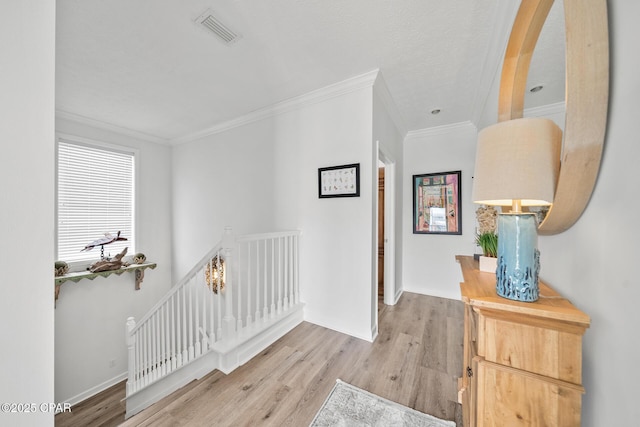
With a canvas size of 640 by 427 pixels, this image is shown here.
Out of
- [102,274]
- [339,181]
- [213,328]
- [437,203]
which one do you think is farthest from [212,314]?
[437,203]

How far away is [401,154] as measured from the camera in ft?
11.7

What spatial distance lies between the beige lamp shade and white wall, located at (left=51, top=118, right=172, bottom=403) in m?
4.63

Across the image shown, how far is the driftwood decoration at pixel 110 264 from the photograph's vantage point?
318 centimetres

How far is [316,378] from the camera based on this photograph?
5.57 feet

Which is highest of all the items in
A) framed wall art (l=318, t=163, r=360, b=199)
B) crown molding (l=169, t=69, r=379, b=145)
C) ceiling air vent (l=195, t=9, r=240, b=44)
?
ceiling air vent (l=195, t=9, r=240, b=44)

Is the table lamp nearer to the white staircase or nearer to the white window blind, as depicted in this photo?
the white staircase

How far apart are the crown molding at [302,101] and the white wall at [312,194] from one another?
0.11 ft

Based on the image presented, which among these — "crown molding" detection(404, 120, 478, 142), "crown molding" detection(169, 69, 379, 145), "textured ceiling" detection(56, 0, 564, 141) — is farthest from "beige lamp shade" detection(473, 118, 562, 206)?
"crown molding" detection(404, 120, 478, 142)

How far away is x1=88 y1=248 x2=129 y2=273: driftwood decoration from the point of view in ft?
10.4

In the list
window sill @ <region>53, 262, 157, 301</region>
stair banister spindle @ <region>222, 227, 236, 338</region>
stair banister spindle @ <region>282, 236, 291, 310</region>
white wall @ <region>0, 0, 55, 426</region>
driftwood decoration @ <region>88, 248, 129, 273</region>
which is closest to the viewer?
white wall @ <region>0, 0, 55, 426</region>

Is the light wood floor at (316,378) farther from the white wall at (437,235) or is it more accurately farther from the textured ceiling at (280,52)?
the textured ceiling at (280,52)

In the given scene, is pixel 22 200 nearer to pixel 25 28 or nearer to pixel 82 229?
pixel 25 28

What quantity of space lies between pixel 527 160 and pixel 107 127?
4.88 metres

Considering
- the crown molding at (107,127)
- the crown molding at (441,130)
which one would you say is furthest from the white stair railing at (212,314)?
the crown molding at (107,127)
